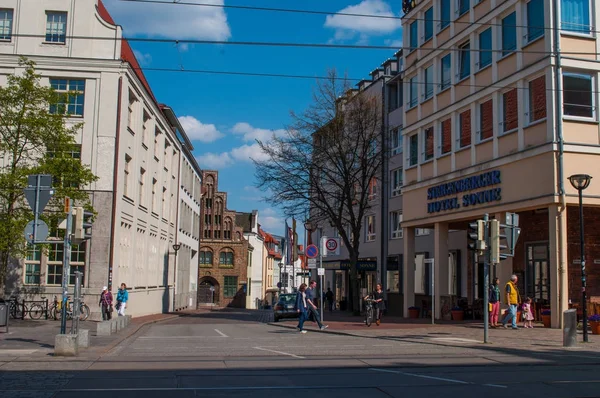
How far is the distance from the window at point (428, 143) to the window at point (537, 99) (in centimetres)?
792

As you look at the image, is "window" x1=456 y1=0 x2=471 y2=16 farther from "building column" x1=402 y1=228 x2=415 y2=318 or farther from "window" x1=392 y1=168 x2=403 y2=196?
"window" x1=392 y1=168 x2=403 y2=196

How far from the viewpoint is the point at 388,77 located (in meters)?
43.6

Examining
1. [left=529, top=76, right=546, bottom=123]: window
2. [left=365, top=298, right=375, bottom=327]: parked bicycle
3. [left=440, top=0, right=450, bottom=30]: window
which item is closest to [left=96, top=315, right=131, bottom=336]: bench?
[left=365, top=298, right=375, bottom=327]: parked bicycle

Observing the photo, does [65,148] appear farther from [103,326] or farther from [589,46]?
[589,46]

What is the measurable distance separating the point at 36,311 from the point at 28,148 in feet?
25.2

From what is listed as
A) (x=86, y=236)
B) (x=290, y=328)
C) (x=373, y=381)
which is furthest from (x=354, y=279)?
(x=373, y=381)

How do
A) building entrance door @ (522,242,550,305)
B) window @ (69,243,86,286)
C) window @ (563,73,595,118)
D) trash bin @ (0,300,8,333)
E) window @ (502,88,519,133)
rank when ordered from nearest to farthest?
trash bin @ (0,300,8,333) < window @ (563,73,595,118) < window @ (502,88,519,133) < building entrance door @ (522,242,550,305) < window @ (69,243,86,286)

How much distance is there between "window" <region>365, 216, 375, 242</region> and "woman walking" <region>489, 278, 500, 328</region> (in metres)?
22.3

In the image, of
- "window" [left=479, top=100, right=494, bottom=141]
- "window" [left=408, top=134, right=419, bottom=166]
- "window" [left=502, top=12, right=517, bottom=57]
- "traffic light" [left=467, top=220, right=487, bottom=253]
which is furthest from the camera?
"window" [left=408, top=134, right=419, bottom=166]

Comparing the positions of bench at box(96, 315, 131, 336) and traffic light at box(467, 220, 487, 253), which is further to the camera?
bench at box(96, 315, 131, 336)

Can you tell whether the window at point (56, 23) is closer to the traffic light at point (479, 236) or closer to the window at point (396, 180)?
the window at point (396, 180)

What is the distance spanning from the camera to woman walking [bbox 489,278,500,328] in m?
23.5

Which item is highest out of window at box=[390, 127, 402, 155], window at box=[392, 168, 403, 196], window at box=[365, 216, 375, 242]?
window at box=[390, 127, 402, 155]

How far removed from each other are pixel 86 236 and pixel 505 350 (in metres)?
10.9
